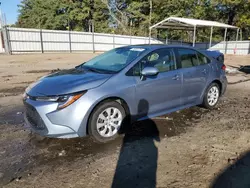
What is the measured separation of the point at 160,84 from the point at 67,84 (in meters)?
1.70

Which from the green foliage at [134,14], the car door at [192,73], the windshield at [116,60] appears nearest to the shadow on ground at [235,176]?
the car door at [192,73]

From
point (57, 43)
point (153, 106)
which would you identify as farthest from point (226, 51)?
point (153, 106)

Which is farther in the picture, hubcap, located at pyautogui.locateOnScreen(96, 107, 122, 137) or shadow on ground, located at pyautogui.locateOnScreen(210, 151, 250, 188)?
hubcap, located at pyautogui.locateOnScreen(96, 107, 122, 137)

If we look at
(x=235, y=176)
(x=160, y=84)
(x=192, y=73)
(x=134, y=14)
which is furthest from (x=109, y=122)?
(x=134, y=14)

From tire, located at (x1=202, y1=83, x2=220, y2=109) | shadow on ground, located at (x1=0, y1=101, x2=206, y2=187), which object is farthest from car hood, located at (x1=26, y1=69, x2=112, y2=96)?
tire, located at (x1=202, y1=83, x2=220, y2=109)

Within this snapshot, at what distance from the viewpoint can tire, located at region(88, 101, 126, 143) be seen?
3.36 m

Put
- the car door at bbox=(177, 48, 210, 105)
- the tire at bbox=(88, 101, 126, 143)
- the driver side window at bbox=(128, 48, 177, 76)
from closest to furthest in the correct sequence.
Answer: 1. the tire at bbox=(88, 101, 126, 143)
2. the driver side window at bbox=(128, 48, 177, 76)
3. the car door at bbox=(177, 48, 210, 105)

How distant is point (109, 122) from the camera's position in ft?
11.6

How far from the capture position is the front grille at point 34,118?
126 inches

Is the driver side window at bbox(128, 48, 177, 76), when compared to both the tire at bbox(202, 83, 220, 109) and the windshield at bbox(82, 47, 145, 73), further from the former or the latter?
Result: the tire at bbox(202, 83, 220, 109)

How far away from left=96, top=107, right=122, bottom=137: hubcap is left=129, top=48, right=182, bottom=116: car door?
0.45 meters

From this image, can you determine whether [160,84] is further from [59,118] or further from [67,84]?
[59,118]

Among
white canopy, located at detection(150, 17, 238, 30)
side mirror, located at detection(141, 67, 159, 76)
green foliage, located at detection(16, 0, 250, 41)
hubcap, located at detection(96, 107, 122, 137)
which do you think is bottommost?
hubcap, located at detection(96, 107, 122, 137)

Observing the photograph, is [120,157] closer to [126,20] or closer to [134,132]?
[134,132]
